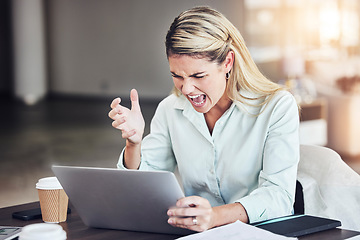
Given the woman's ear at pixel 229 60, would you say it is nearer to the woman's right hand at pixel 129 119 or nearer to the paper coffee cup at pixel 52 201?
the woman's right hand at pixel 129 119

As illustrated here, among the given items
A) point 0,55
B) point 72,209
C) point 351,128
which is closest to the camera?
point 72,209

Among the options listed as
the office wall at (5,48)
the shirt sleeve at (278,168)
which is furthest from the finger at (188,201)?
the office wall at (5,48)

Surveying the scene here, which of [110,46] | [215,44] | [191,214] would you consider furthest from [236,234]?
[110,46]

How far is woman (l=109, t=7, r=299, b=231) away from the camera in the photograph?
164 cm

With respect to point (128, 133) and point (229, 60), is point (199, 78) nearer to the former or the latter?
point (229, 60)

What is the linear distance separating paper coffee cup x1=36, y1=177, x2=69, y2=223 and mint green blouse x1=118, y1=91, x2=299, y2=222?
35 cm

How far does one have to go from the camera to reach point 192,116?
1.90 m

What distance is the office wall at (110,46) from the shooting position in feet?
42.1

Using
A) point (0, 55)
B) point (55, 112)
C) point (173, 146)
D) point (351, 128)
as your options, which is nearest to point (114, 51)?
point (55, 112)

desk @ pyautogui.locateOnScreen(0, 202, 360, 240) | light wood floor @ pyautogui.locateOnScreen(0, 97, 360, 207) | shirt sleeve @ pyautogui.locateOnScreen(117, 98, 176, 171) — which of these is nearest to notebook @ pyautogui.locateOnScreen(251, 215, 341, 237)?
desk @ pyautogui.locateOnScreen(0, 202, 360, 240)

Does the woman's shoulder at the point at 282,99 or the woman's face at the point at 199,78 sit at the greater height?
the woman's face at the point at 199,78

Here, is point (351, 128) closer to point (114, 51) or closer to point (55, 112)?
point (55, 112)

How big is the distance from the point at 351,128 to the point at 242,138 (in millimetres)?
5143

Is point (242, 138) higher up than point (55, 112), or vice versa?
point (242, 138)
